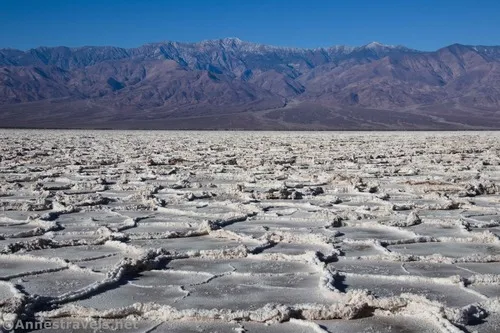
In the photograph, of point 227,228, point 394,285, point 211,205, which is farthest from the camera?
point 211,205

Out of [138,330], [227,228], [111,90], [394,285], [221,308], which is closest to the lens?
[138,330]

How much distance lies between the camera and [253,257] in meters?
3.50

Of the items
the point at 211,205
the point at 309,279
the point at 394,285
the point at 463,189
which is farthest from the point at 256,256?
the point at 463,189

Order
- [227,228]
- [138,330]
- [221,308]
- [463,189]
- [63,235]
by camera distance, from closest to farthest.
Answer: [138,330]
[221,308]
[63,235]
[227,228]
[463,189]

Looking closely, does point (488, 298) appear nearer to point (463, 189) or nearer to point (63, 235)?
point (63, 235)

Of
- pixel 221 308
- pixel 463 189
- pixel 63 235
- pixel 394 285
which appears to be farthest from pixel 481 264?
pixel 463 189

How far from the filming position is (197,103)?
425ft

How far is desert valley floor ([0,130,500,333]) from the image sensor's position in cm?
245

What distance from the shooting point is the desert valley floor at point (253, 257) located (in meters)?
2.45

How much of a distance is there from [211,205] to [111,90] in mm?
156314

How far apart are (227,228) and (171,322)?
6.84 feet

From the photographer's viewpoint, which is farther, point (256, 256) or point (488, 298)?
point (256, 256)

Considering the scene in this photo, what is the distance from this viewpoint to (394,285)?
9.62ft

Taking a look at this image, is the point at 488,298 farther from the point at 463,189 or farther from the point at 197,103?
the point at 197,103
